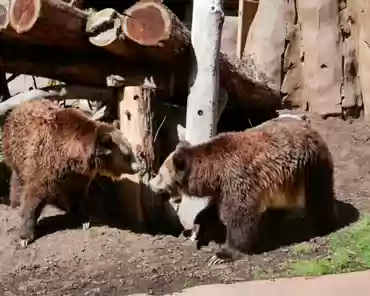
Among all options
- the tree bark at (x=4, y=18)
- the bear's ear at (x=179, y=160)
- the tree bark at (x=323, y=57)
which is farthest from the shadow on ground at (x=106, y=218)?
the tree bark at (x=323, y=57)

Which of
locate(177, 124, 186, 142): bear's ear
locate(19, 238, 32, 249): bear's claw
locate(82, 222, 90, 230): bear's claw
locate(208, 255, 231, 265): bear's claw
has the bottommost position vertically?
locate(208, 255, 231, 265): bear's claw

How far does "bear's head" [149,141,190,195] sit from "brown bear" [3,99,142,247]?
0.35 meters

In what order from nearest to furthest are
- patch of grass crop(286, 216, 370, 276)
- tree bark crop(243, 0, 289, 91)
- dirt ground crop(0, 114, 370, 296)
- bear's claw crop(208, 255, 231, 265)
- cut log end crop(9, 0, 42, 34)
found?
dirt ground crop(0, 114, 370, 296), patch of grass crop(286, 216, 370, 276), cut log end crop(9, 0, 42, 34), bear's claw crop(208, 255, 231, 265), tree bark crop(243, 0, 289, 91)

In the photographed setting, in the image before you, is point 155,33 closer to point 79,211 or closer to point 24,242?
point 79,211

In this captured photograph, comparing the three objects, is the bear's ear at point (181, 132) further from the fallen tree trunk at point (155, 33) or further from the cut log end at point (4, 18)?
the cut log end at point (4, 18)

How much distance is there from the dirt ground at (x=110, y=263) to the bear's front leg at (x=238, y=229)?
0.11m

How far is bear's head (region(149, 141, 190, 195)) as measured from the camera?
6393 millimetres

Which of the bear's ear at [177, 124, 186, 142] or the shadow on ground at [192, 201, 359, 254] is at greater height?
the bear's ear at [177, 124, 186, 142]

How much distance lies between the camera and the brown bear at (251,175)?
6258 millimetres

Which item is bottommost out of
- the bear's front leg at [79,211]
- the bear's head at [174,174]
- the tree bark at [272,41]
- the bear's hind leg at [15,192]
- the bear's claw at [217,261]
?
the bear's claw at [217,261]

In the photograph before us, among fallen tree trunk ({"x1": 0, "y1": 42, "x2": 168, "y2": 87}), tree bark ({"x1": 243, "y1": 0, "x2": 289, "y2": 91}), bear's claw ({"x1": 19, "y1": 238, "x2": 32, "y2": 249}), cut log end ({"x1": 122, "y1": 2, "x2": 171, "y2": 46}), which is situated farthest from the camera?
tree bark ({"x1": 243, "y1": 0, "x2": 289, "y2": 91})

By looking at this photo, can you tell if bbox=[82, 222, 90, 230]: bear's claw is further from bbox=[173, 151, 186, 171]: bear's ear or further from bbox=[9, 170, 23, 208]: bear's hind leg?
bbox=[173, 151, 186, 171]: bear's ear

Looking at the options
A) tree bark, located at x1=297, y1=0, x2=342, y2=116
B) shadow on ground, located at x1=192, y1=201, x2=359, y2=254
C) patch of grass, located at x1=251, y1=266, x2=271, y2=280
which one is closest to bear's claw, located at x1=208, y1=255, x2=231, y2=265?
patch of grass, located at x1=251, y1=266, x2=271, y2=280

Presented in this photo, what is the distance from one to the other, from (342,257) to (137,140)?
7.19 ft
